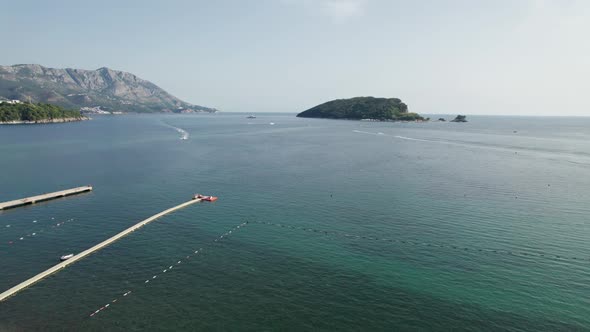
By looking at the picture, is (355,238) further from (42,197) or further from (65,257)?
(42,197)

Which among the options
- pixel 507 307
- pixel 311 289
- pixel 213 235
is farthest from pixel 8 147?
pixel 507 307

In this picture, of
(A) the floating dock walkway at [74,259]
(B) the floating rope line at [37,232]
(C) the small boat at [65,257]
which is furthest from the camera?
(B) the floating rope line at [37,232]

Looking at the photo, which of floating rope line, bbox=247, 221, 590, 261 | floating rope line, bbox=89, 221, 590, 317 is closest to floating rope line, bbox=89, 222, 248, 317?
floating rope line, bbox=89, 221, 590, 317

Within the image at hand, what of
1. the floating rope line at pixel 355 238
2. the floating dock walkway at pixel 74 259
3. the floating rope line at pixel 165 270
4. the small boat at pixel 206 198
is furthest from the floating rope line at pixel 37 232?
the floating rope line at pixel 355 238

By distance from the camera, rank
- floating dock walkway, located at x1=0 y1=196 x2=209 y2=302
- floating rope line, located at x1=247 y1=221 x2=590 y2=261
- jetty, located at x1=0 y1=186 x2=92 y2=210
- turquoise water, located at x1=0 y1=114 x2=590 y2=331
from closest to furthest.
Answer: turquoise water, located at x1=0 y1=114 x2=590 y2=331 < floating dock walkway, located at x1=0 y1=196 x2=209 y2=302 < floating rope line, located at x1=247 y1=221 x2=590 y2=261 < jetty, located at x1=0 y1=186 x2=92 y2=210

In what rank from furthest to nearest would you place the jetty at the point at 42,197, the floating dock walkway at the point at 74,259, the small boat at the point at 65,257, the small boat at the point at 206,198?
the small boat at the point at 206,198
the jetty at the point at 42,197
the small boat at the point at 65,257
the floating dock walkway at the point at 74,259

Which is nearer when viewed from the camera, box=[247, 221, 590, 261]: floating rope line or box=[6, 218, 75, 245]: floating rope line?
box=[247, 221, 590, 261]: floating rope line

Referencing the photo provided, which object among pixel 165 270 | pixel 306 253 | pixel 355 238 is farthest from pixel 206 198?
pixel 355 238

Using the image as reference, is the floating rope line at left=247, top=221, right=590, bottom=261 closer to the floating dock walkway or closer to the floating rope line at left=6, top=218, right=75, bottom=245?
the floating dock walkway

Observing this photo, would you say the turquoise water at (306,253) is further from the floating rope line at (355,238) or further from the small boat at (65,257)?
the small boat at (65,257)

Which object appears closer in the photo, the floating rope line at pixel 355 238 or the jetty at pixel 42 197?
the floating rope line at pixel 355 238
